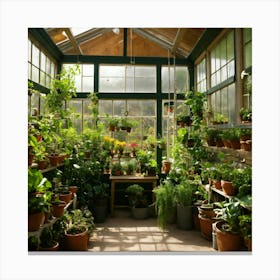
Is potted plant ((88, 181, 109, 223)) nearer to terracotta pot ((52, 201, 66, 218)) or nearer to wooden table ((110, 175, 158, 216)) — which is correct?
wooden table ((110, 175, 158, 216))

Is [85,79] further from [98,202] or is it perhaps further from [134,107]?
[98,202]

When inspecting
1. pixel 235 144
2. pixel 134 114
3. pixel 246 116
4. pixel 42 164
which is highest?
pixel 134 114

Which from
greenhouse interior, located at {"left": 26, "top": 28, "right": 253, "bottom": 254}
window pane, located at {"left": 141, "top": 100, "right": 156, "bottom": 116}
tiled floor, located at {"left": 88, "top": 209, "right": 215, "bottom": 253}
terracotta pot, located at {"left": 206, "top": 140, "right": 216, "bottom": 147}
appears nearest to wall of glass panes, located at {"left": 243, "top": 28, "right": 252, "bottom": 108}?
greenhouse interior, located at {"left": 26, "top": 28, "right": 253, "bottom": 254}

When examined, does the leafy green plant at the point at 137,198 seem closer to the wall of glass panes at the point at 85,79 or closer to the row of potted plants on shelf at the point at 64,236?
the row of potted plants on shelf at the point at 64,236

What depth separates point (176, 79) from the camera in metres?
5.83

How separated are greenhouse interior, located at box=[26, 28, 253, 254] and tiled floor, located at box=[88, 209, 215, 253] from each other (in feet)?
0.05

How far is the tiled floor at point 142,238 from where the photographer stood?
3.48 m

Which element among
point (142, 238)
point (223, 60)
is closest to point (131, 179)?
A: point (142, 238)

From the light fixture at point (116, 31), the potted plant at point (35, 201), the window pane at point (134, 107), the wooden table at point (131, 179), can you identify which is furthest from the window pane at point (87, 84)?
the potted plant at point (35, 201)

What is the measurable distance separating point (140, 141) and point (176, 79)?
1549 millimetres

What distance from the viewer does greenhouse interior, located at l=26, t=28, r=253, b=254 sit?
116 inches

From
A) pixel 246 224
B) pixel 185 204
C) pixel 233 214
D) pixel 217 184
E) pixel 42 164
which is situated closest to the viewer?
pixel 246 224

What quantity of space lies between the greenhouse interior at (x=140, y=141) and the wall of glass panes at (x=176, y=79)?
0.02 meters

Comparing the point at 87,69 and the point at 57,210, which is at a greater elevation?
the point at 87,69
